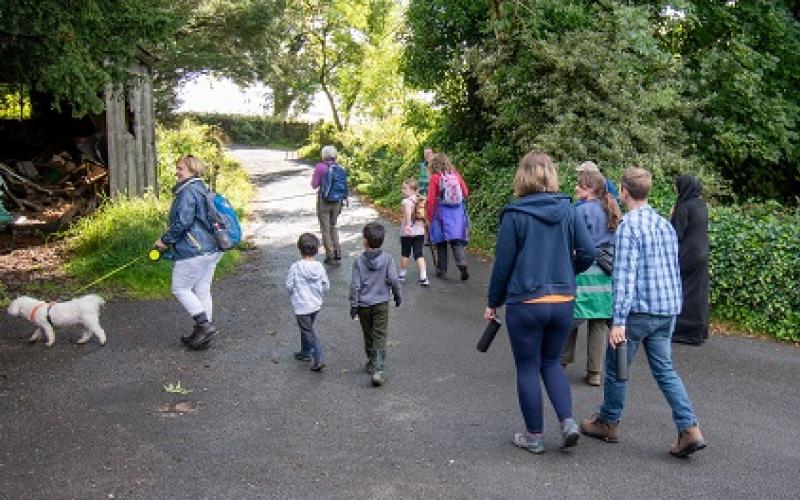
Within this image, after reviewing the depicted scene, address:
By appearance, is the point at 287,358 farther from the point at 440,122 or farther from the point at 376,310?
the point at 440,122

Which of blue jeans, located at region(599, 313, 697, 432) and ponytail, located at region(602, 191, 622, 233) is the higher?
ponytail, located at region(602, 191, 622, 233)

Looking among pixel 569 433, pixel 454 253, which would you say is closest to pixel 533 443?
pixel 569 433

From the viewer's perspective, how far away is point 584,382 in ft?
21.6

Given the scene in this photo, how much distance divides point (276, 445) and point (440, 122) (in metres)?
14.4

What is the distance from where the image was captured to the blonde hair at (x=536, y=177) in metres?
4.83

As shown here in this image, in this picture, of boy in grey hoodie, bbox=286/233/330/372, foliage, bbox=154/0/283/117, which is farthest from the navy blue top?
foliage, bbox=154/0/283/117

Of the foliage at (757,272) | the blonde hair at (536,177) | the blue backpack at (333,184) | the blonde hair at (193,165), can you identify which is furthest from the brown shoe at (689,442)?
the blue backpack at (333,184)

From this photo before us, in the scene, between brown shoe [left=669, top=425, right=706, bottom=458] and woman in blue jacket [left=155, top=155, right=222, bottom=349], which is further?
woman in blue jacket [left=155, top=155, right=222, bottom=349]

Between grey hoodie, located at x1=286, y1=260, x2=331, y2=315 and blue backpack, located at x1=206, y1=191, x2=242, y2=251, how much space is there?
0.90 metres

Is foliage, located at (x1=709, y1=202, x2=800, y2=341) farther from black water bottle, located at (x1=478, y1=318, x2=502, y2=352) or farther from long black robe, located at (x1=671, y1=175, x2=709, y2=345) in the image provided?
black water bottle, located at (x1=478, y1=318, x2=502, y2=352)

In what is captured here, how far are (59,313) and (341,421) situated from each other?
3332 mm

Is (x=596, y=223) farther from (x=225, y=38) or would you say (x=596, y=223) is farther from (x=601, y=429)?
(x=225, y=38)

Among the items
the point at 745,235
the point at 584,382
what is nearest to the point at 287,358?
the point at 584,382

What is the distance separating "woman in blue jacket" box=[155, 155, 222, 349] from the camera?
7.18 meters
